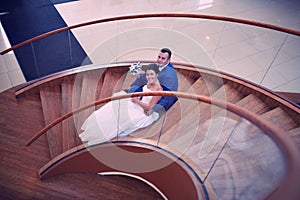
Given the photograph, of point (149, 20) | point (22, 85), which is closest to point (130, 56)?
point (149, 20)

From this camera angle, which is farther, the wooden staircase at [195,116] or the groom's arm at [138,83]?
the groom's arm at [138,83]

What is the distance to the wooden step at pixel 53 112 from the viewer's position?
12.0 ft

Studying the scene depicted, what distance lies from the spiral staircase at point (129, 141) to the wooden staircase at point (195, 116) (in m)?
0.01

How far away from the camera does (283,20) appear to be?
575 centimetres

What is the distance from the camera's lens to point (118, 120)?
11.3 feet

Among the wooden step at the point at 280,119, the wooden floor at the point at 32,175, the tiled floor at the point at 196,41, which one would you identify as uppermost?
the tiled floor at the point at 196,41

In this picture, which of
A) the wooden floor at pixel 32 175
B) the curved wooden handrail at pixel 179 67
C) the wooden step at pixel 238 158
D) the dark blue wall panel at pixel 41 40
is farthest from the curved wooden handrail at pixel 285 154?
the dark blue wall panel at pixel 41 40

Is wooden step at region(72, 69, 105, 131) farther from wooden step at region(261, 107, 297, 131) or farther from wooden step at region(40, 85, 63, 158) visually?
wooden step at region(261, 107, 297, 131)

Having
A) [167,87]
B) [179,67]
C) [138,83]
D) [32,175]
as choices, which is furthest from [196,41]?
[32,175]

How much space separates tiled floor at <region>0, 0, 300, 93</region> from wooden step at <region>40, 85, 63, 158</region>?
612 millimetres

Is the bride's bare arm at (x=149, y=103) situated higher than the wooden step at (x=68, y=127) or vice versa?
the bride's bare arm at (x=149, y=103)

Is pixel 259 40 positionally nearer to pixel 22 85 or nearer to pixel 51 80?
pixel 51 80

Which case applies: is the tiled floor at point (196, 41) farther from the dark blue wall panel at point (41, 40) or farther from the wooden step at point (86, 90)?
the wooden step at point (86, 90)

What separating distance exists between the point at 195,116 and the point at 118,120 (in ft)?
3.16
